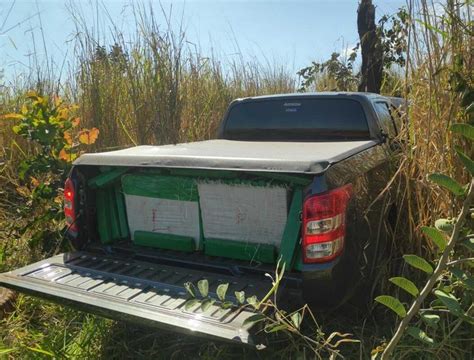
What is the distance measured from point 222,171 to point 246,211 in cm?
30

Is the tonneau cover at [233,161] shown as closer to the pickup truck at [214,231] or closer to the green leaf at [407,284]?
the pickup truck at [214,231]

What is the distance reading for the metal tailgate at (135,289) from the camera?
6.29 ft

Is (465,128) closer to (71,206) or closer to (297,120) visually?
(297,120)

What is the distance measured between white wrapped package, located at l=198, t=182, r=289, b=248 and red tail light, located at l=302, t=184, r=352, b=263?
0.99 ft

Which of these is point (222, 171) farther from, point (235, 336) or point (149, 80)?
Answer: point (149, 80)

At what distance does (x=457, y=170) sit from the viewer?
99.2 inches

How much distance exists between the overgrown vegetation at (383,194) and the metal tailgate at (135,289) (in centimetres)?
15

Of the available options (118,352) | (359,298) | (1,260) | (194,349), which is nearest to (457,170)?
(359,298)

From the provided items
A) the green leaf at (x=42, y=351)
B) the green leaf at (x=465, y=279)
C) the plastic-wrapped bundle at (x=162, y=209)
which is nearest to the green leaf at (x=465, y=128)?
the green leaf at (x=465, y=279)

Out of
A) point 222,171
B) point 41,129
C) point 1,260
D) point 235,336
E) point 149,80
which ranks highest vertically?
point 149,80

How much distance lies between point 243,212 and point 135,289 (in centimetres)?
72

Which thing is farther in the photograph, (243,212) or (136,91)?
(136,91)

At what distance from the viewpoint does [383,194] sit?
109 inches

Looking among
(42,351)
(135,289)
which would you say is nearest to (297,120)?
(135,289)
